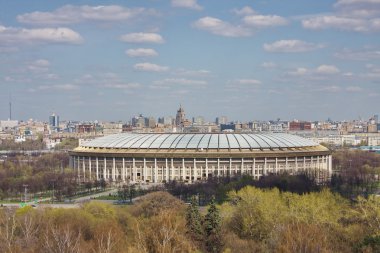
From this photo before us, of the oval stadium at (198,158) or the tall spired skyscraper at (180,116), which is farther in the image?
the tall spired skyscraper at (180,116)

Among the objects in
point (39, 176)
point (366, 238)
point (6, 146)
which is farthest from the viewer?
point (6, 146)

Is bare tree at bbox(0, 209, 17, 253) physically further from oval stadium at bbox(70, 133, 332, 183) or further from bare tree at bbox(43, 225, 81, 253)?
oval stadium at bbox(70, 133, 332, 183)

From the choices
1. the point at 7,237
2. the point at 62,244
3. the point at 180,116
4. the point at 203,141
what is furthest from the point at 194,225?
the point at 180,116

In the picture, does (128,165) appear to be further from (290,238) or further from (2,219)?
(290,238)

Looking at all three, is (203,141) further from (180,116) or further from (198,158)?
(180,116)

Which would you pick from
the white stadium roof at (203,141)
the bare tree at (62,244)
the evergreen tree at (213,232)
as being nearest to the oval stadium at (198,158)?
the white stadium roof at (203,141)

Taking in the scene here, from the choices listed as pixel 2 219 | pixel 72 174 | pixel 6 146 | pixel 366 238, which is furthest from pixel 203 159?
pixel 6 146

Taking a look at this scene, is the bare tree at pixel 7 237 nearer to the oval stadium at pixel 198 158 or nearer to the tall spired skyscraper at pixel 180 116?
the oval stadium at pixel 198 158
